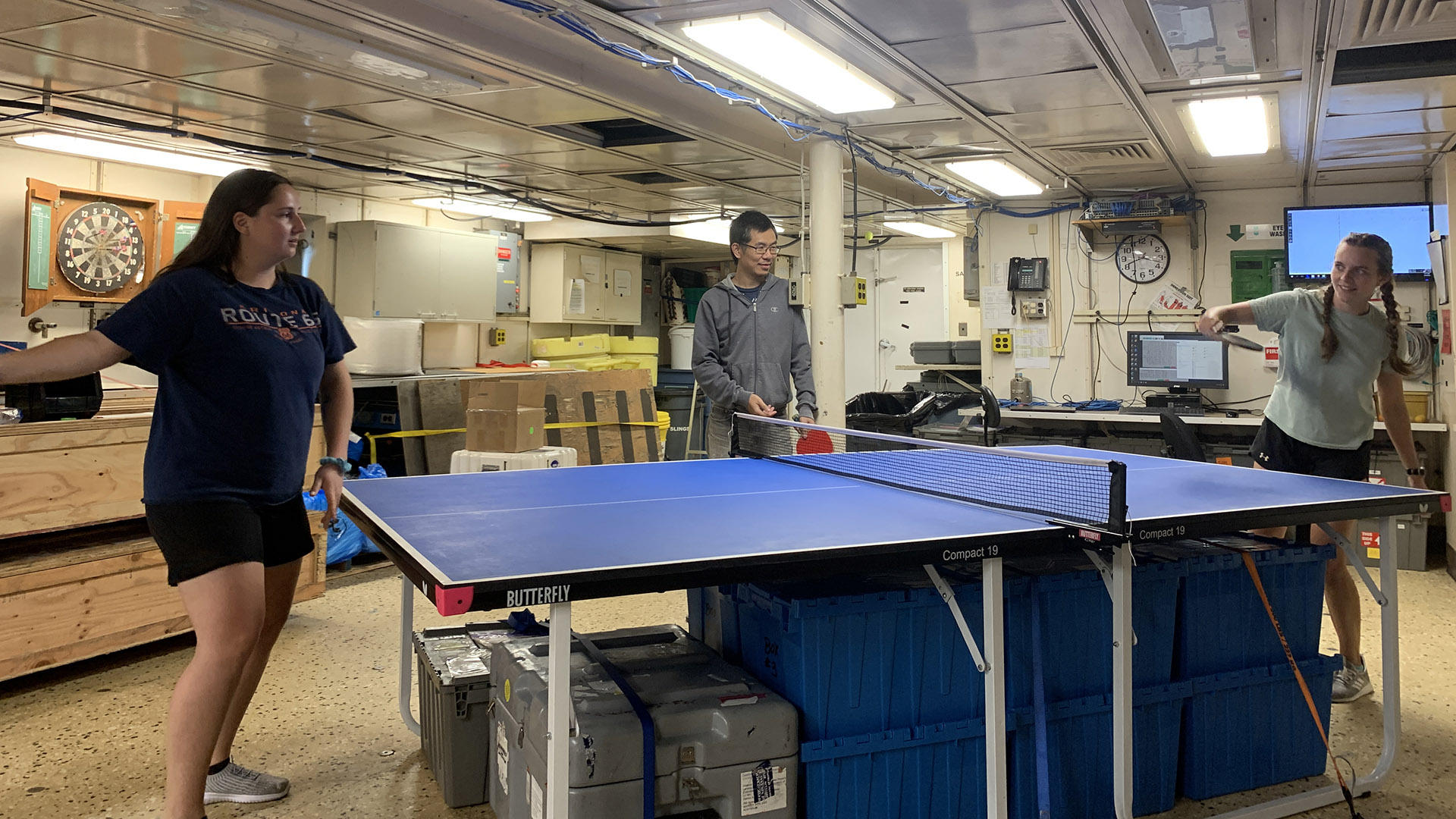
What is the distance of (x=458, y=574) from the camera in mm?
1633

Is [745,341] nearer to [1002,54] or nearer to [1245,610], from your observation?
[1002,54]

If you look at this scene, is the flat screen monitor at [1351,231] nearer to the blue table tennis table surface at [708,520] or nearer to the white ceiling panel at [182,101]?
the blue table tennis table surface at [708,520]

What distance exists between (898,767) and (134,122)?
5.18 m

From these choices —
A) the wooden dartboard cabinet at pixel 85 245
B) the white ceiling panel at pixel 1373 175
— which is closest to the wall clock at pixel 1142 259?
the white ceiling panel at pixel 1373 175

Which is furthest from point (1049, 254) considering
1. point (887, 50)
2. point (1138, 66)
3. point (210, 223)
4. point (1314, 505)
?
point (210, 223)

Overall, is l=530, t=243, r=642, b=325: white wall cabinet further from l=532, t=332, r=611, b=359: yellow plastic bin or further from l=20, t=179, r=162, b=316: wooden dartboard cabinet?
l=20, t=179, r=162, b=316: wooden dartboard cabinet

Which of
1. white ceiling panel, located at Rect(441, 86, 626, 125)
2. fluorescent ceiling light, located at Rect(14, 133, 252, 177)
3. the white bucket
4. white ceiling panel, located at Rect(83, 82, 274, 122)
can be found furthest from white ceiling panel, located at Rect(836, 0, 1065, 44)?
the white bucket

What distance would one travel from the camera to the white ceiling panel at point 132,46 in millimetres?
3705

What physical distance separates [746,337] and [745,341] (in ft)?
0.06

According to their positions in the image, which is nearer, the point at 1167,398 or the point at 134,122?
the point at 134,122

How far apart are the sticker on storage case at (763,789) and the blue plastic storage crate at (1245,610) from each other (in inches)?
50.3

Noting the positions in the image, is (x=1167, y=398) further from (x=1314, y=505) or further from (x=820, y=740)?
(x=820, y=740)

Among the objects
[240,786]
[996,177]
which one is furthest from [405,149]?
[240,786]

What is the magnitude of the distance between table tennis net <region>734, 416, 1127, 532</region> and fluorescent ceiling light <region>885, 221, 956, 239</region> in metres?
5.36
